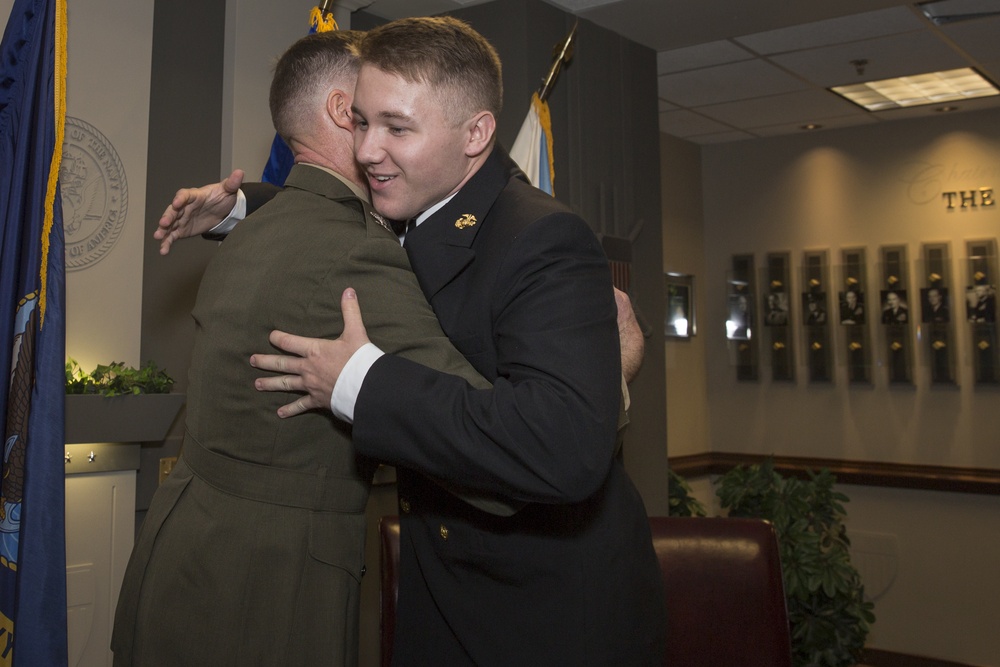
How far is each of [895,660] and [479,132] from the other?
18.4 ft

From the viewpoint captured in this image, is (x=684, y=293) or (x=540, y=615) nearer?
(x=540, y=615)

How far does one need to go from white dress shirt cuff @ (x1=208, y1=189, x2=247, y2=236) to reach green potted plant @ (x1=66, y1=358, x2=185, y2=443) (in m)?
1.04

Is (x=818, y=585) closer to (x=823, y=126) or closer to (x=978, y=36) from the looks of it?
(x=978, y=36)

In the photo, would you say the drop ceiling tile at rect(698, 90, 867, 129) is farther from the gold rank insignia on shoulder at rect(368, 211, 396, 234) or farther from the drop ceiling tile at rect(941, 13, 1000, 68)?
the gold rank insignia on shoulder at rect(368, 211, 396, 234)

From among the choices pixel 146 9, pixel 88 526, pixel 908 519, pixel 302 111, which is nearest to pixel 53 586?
pixel 88 526

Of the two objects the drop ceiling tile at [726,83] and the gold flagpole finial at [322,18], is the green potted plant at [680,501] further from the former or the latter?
the gold flagpole finial at [322,18]

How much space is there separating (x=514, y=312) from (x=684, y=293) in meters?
5.85

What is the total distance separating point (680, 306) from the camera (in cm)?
684

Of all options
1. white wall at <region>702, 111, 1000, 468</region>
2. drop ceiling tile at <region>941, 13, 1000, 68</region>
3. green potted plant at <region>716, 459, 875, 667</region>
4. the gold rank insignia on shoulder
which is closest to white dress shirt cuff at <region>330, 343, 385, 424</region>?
the gold rank insignia on shoulder

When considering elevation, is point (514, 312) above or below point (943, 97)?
below

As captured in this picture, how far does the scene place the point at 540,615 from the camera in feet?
4.29

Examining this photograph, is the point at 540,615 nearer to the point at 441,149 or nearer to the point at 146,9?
the point at 441,149

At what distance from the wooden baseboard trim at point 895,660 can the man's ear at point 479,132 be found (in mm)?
5381

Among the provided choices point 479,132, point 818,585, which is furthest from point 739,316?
point 479,132
